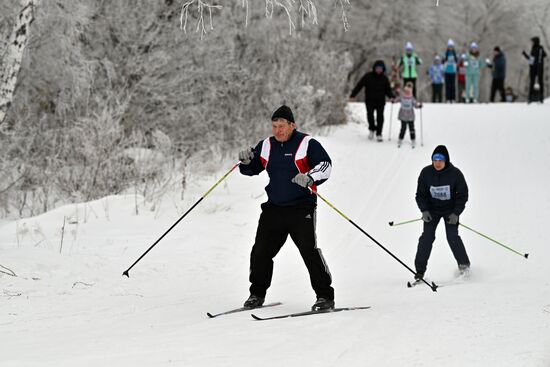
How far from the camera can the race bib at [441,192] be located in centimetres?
846

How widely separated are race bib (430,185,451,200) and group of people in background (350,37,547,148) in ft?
27.6

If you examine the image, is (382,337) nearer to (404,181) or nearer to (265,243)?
(265,243)

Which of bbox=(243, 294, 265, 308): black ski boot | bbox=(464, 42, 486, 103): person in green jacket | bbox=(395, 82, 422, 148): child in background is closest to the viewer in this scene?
bbox=(243, 294, 265, 308): black ski boot

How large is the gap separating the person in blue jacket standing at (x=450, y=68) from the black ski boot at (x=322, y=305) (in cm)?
1912

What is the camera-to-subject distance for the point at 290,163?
656cm

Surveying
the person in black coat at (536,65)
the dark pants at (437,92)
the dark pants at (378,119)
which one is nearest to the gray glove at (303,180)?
the dark pants at (378,119)

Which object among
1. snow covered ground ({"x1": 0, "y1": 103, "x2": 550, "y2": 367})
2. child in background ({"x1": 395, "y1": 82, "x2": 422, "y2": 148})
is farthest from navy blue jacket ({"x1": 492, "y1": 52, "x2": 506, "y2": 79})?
snow covered ground ({"x1": 0, "y1": 103, "x2": 550, "y2": 367})

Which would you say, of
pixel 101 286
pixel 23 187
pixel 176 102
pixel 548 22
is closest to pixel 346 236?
pixel 101 286

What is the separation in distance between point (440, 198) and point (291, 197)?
2555mm

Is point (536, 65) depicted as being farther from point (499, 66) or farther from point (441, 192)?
point (441, 192)

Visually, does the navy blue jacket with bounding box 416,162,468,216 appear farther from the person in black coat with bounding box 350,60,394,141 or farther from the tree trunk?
the person in black coat with bounding box 350,60,394,141

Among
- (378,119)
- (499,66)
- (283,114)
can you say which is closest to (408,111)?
(378,119)

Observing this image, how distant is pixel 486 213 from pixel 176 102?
25.3ft

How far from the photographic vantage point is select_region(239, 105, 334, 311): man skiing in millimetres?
6551
